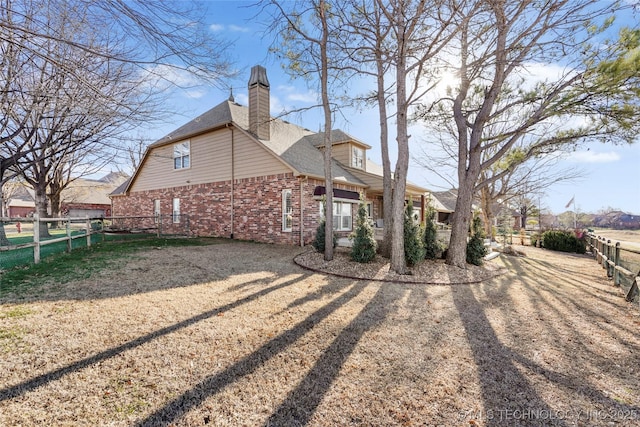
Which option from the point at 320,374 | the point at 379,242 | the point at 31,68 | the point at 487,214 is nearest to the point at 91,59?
Result: the point at 31,68

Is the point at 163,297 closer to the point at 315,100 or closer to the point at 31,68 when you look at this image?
the point at 31,68

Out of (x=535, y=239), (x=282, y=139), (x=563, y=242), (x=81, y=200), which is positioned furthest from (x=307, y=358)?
(x=81, y=200)

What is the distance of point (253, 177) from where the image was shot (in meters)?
12.4

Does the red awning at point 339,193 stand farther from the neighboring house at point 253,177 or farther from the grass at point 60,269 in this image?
the grass at point 60,269

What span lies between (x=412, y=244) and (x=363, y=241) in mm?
1374

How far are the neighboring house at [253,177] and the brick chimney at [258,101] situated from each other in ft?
0.14

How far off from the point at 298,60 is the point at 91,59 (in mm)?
5795

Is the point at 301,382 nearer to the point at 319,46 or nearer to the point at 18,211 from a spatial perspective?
the point at 319,46

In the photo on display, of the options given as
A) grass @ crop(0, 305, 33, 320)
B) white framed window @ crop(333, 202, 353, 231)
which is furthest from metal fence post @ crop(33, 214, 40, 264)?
white framed window @ crop(333, 202, 353, 231)

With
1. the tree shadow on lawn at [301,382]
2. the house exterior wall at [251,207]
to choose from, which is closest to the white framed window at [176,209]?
the house exterior wall at [251,207]

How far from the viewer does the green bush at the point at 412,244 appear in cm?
778

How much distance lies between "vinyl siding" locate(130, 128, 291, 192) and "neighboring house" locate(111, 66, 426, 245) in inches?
1.8

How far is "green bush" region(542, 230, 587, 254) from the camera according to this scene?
15.3 m

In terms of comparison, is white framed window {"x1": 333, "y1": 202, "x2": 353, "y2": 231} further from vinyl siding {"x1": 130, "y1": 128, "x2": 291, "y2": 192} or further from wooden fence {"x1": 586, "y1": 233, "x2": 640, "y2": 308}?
wooden fence {"x1": 586, "y1": 233, "x2": 640, "y2": 308}
